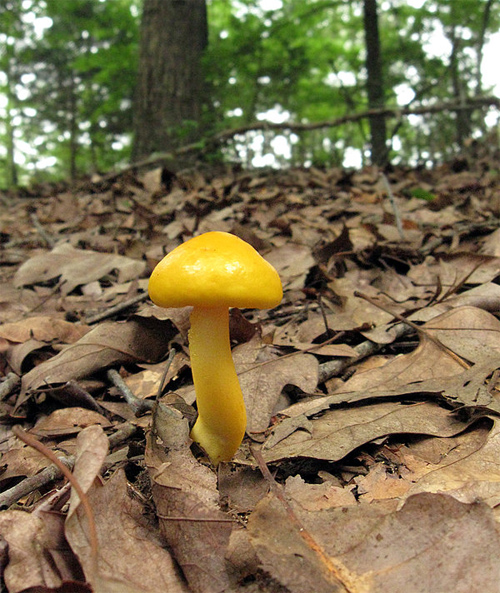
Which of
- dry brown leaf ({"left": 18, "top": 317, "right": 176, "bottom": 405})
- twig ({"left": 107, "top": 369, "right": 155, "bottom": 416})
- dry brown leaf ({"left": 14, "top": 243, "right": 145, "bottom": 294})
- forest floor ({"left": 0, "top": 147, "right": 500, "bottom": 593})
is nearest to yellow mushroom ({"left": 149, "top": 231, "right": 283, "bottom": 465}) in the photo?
forest floor ({"left": 0, "top": 147, "right": 500, "bottom": 593})

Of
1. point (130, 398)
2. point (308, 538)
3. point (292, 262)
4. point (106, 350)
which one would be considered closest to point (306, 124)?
point (292, 262)

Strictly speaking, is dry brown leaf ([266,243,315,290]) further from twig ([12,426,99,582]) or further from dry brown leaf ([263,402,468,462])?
twig ([12,426,99,582])

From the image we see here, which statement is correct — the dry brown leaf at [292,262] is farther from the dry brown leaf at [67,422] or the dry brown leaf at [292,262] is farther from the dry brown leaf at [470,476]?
the dry brown leaf at [470,476]

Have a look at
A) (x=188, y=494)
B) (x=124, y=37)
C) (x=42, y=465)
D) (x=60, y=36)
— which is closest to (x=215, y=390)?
(x=188, y=494)

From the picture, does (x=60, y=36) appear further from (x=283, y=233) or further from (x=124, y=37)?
(x=283, y=233)

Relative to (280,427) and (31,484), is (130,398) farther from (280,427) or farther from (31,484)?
(280,427)

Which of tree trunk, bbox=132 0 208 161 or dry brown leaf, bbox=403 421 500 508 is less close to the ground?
tree trunk, bbox=132 0 208 161
